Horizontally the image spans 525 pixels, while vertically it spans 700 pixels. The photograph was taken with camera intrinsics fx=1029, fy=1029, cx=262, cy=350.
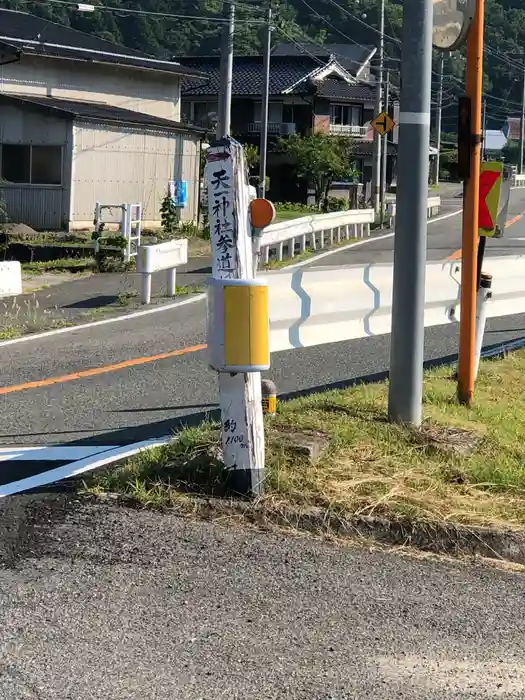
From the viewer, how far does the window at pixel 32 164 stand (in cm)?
2633

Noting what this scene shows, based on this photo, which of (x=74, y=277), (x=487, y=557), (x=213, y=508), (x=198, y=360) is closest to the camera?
(x=487, y=557)

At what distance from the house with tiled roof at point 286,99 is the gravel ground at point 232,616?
48.6m

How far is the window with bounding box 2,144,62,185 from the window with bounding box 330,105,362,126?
33132mm

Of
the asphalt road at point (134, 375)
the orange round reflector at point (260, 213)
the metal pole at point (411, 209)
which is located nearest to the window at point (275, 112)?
the asphalt road at point (134, 375)

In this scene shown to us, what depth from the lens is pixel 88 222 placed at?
26.8m

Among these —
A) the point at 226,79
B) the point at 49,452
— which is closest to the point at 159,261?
the point at 49,452

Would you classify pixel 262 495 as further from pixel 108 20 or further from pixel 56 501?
pixel 108 20

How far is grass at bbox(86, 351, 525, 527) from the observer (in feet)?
16.9

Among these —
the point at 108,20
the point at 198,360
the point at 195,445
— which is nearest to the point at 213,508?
the point at 195,445

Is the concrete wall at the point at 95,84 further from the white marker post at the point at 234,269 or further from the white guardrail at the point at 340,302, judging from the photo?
the white marker post at the point at 234,269

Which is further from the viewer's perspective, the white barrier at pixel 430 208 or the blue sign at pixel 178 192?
the white barrier at pixel 430 208

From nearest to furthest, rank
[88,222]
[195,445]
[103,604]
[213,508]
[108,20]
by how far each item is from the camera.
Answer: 1. [103,604]
2. [213,508]
3. [195,445]
4. [88,222]
5. [108,20]

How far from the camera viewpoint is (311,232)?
2341cm

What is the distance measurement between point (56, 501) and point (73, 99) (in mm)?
26000
